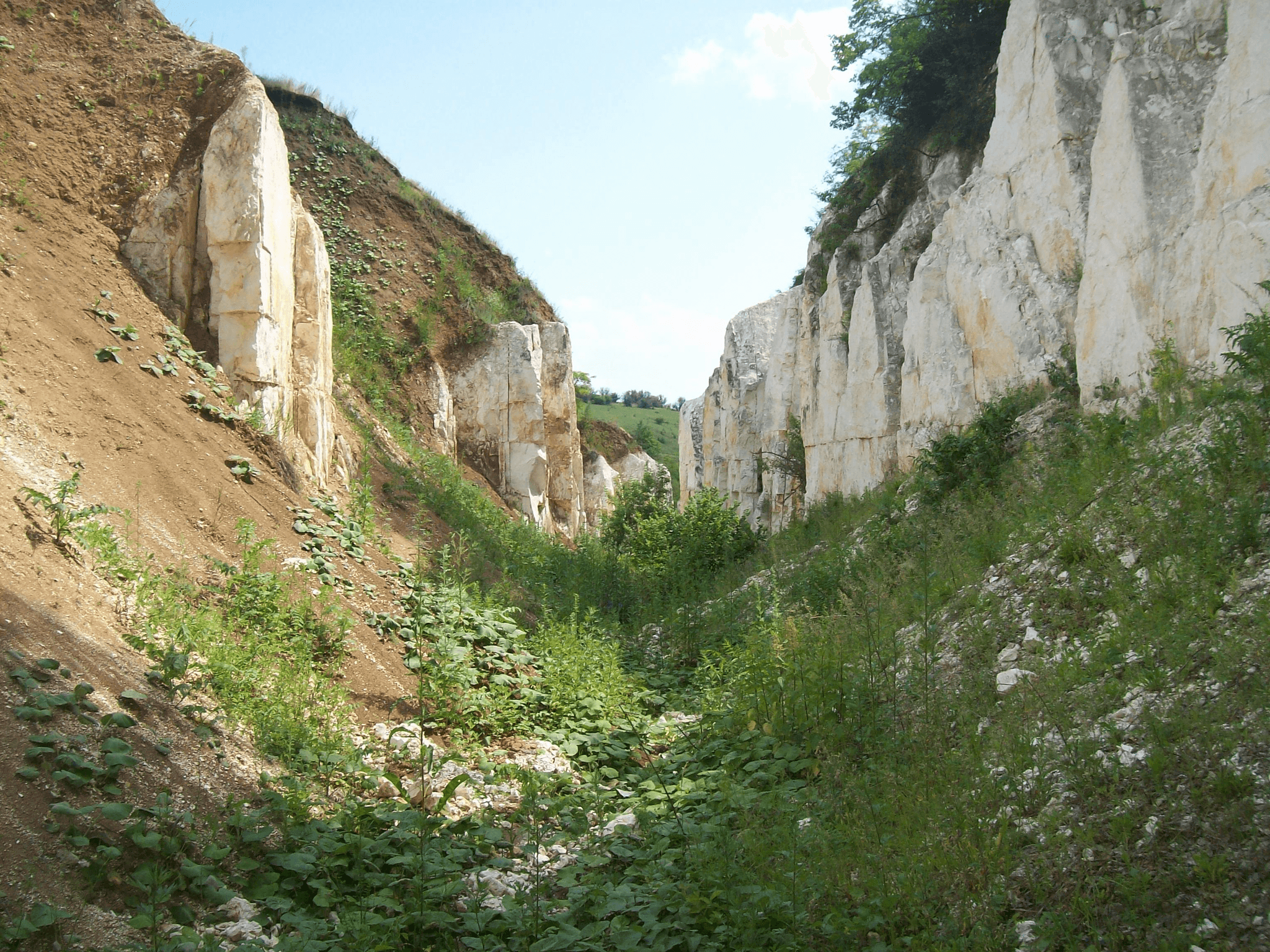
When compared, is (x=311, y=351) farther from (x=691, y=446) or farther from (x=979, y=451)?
(x=691, y=446)

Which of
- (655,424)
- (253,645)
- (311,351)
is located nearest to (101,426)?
(253,645)

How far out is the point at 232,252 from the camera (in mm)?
8406

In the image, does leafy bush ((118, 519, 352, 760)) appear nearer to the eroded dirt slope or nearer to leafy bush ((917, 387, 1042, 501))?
the eroded dirt slope

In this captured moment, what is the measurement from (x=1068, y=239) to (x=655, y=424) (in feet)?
246

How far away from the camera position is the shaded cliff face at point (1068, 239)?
6.80 meters

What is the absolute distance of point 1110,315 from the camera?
8.31 metres

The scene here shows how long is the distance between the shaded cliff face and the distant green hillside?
3686cm

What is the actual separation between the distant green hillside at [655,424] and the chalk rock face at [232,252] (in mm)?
44396

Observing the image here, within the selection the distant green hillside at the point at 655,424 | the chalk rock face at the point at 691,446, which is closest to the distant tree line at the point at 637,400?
the distant green hillside at the point at 655,424

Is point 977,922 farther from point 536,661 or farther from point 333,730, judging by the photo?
point 536,661

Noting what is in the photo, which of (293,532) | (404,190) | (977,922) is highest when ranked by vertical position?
(404,190)

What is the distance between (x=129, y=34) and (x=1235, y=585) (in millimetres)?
11838

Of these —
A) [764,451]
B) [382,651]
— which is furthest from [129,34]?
[764,451]

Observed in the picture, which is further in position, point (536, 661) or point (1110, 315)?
point (1110, 315)
